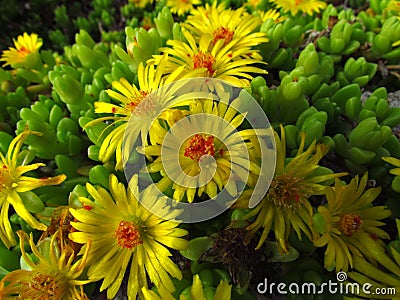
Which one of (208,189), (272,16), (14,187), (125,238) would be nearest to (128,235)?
(125,238)

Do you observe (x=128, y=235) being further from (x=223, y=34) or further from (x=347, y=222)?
(x=223, y=34)

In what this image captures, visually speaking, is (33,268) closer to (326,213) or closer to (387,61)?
(326,213)

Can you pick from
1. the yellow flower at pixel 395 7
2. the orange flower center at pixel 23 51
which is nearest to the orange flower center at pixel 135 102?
the orange flower center at pixel 23 51

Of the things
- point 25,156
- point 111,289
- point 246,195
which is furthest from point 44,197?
point 246,195

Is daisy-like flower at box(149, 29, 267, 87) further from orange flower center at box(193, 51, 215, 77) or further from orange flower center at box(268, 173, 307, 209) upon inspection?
orange flower center at box(268, 173, 307, 209)

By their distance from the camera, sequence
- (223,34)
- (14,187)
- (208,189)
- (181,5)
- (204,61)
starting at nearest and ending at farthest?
1. (208,189)
2. (14,187)
3. (204,61)
4. (223,34)
5. (181,5)

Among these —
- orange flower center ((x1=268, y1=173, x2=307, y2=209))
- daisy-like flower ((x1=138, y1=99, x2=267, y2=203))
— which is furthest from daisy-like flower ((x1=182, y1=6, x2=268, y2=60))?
orange flower center ((x1=268, y1=173, x2=307, y2=209))
